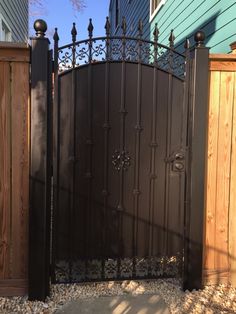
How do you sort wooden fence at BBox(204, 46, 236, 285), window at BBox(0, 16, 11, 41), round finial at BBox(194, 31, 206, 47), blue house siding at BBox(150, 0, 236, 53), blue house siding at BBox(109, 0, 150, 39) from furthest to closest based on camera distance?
blue house siding at BBox(109, 0, 150, 39) → window at BBox(0, 16, 11, 41) → blue house siding at BBox(150, 0, 236, 53) → wooden fence at BBox(204, 46, 236, 285) → round finial at BBox(194, 31, 206, 47)

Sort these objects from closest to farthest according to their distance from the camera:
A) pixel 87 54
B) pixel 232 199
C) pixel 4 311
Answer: pixel 4 311 → pixel 87 54 → pixel 232 199

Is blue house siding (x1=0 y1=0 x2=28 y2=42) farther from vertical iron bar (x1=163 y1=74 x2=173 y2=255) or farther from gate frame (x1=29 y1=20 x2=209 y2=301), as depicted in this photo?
vertical iron bar (x1=163 y1=74 x2=173 y2=255)

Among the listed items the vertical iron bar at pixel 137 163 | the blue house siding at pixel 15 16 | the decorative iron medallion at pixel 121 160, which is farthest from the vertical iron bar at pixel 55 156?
the blue house siding at pixel 15 16

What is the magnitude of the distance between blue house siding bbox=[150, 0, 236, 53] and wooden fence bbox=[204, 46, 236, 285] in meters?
1.22

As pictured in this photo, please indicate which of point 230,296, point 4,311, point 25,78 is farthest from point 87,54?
point 230,296

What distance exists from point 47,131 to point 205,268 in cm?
185

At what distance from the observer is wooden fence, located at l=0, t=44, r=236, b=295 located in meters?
2.84

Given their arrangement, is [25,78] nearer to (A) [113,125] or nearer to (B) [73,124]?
(B) [73,124]

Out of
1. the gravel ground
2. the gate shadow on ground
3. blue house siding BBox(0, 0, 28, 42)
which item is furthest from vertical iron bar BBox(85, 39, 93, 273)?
blue house siding BBox(0, 0, 28, 42)

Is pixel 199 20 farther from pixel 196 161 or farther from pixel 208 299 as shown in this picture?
pixel 208 299

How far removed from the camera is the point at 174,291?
3.16 meters

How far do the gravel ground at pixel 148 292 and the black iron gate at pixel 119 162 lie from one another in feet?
0.27

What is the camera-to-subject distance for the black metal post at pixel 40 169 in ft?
9.18

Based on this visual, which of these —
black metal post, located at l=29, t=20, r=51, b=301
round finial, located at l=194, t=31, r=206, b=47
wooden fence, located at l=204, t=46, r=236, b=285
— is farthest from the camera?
wooden fence, located at l=204, t=46, r=236, b=285
